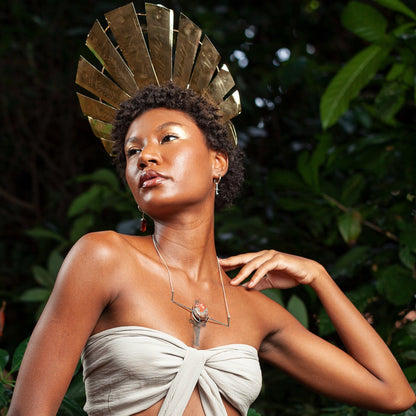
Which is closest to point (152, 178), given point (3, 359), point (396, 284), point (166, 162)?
point (166, 162)

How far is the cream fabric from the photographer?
1.03 meters

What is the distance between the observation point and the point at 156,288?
1.13 m

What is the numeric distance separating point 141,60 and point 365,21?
77 cm

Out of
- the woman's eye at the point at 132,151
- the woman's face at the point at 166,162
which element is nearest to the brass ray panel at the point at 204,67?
the woman's face at the point at 166,162

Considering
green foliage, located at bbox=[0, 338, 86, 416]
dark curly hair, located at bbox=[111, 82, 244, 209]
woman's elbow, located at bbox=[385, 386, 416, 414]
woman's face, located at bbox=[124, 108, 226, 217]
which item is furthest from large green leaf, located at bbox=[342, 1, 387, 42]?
green foliage, located at bbox=[0, 338, 86, 416]

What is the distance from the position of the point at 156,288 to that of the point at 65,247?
5.27 feet

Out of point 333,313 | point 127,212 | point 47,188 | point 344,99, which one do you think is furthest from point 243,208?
point 47,188

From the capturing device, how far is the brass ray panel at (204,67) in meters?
1.37

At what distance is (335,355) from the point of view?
53.8 inches

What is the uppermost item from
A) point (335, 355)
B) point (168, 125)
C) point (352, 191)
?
point (168, 125)

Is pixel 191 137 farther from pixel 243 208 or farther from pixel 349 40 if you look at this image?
pixel 349 40

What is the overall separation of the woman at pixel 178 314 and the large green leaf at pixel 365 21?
0.61m

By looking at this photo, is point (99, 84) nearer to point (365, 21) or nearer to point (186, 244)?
point (186, 244)

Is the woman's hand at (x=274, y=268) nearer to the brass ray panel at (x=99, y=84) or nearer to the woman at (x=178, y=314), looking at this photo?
the woman at (x=178, y=314)
